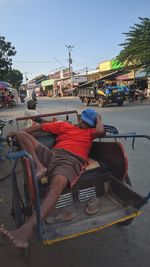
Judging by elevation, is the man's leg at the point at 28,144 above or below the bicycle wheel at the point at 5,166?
above

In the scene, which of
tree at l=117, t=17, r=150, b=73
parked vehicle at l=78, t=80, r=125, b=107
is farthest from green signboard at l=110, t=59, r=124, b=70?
parked vehicle at l=78, t=80, r=125, b=107

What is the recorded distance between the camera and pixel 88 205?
3.62 metres

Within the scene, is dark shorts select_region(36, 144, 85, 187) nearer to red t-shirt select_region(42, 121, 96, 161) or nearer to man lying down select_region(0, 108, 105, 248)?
man lying down select_region(0, 108, 105, 248)

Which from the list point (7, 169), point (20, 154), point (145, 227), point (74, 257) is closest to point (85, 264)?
point (74, 257)

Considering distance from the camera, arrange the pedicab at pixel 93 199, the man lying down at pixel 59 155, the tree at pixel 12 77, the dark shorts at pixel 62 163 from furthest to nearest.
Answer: the tree at pixel 12 77 → the dark shorts at pixel 62 163 → the pedicab at pixel 93 199 → the man lying down at pixel 59 155

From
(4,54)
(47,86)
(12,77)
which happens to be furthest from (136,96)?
(47,86)

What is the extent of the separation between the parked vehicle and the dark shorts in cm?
2162

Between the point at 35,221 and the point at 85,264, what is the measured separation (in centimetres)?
69

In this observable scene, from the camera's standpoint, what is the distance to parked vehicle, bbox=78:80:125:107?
25.1m

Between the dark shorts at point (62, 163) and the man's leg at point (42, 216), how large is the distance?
0.10 meters

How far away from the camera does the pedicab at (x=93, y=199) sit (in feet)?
10.2

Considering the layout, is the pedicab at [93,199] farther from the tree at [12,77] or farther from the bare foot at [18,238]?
the tree at [12,77]

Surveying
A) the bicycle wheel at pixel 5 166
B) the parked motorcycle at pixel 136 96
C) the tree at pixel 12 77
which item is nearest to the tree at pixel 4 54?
the tree at pixel 12 77

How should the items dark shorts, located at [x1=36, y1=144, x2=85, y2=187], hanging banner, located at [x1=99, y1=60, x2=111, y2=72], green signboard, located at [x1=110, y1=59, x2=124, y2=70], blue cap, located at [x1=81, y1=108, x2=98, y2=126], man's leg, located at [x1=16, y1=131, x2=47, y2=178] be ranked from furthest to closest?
hanging banner, located at [x1=99, y1=60, x2=111, y2=72] < green signboard, located at [x1=110, y1=59, x2=124, y2=70] < blue cap, located at [x1=81, y1=108, x2=98, y2=126] < man's leg, located at [x1=16, y1=131, x2=47, y2=178] < dark shorts, located at [x1=36, y1=144, x2=85, y2=187]
